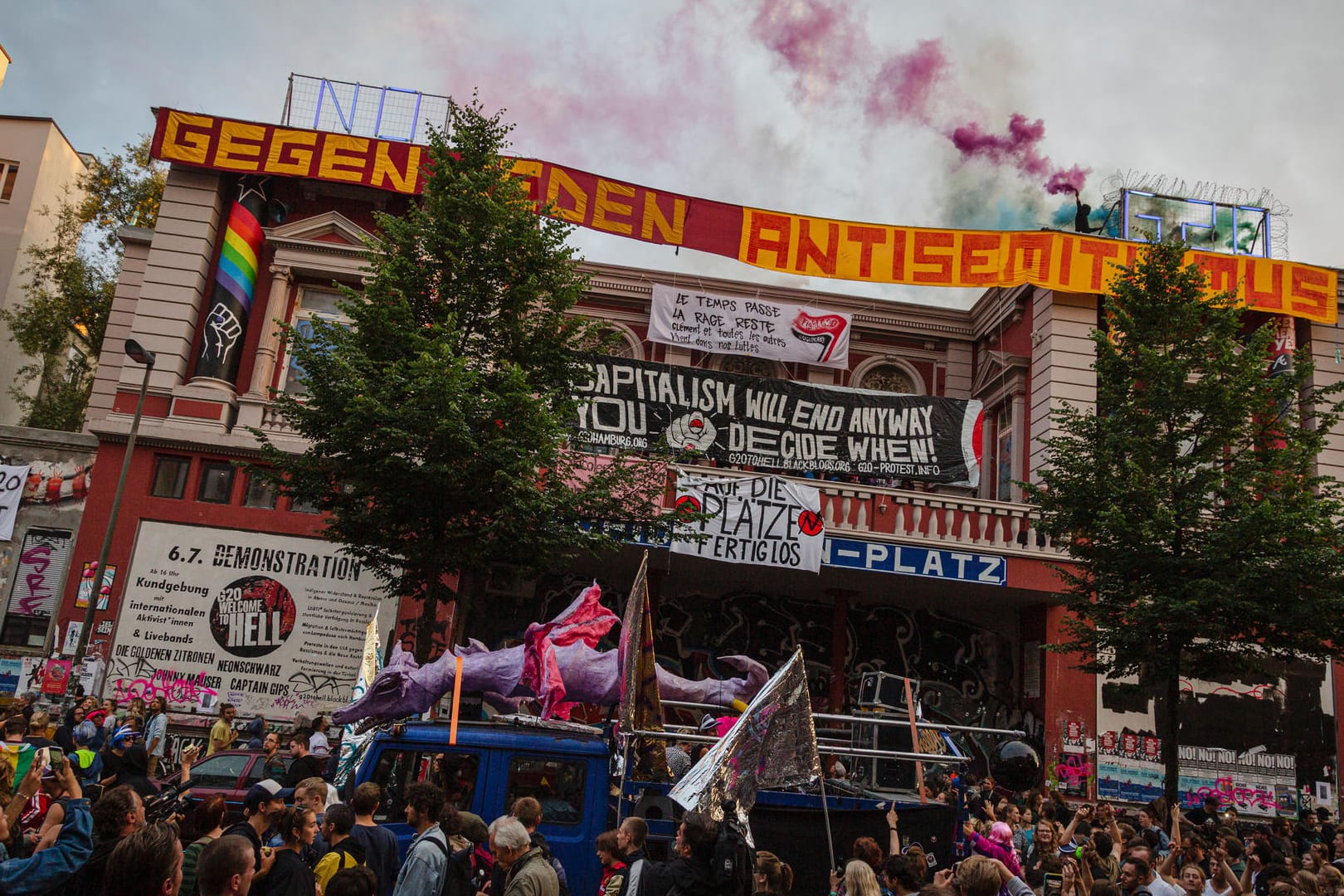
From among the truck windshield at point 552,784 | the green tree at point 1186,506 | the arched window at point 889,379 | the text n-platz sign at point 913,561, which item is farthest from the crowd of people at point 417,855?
the arched window at point 889,379

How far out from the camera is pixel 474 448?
12945 mm

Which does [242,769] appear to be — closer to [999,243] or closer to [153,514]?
[153,514]

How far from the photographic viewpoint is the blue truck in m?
8.19

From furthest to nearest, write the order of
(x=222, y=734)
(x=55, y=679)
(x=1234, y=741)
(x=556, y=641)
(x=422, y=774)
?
(x=1234, y=741) → (x=55, y=679) → (x=222, y=734) → (x=556, y=641) → (x=422, y=774)

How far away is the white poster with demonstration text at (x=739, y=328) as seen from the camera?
23.0 metres

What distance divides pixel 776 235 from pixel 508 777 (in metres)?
17.5

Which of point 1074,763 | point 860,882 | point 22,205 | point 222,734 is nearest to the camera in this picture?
point 860,882

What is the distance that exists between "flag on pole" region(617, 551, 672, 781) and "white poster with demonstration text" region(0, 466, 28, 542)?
636 inches

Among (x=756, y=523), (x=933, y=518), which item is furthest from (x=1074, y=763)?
(x=756, y=523)

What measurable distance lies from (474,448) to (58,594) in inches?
450

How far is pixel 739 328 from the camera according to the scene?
23.1 meters

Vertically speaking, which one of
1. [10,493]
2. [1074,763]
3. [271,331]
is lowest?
[1074,763]

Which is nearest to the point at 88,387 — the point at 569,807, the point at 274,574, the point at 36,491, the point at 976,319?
the point at 36,491

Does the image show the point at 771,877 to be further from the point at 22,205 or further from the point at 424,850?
the point at 22,205
